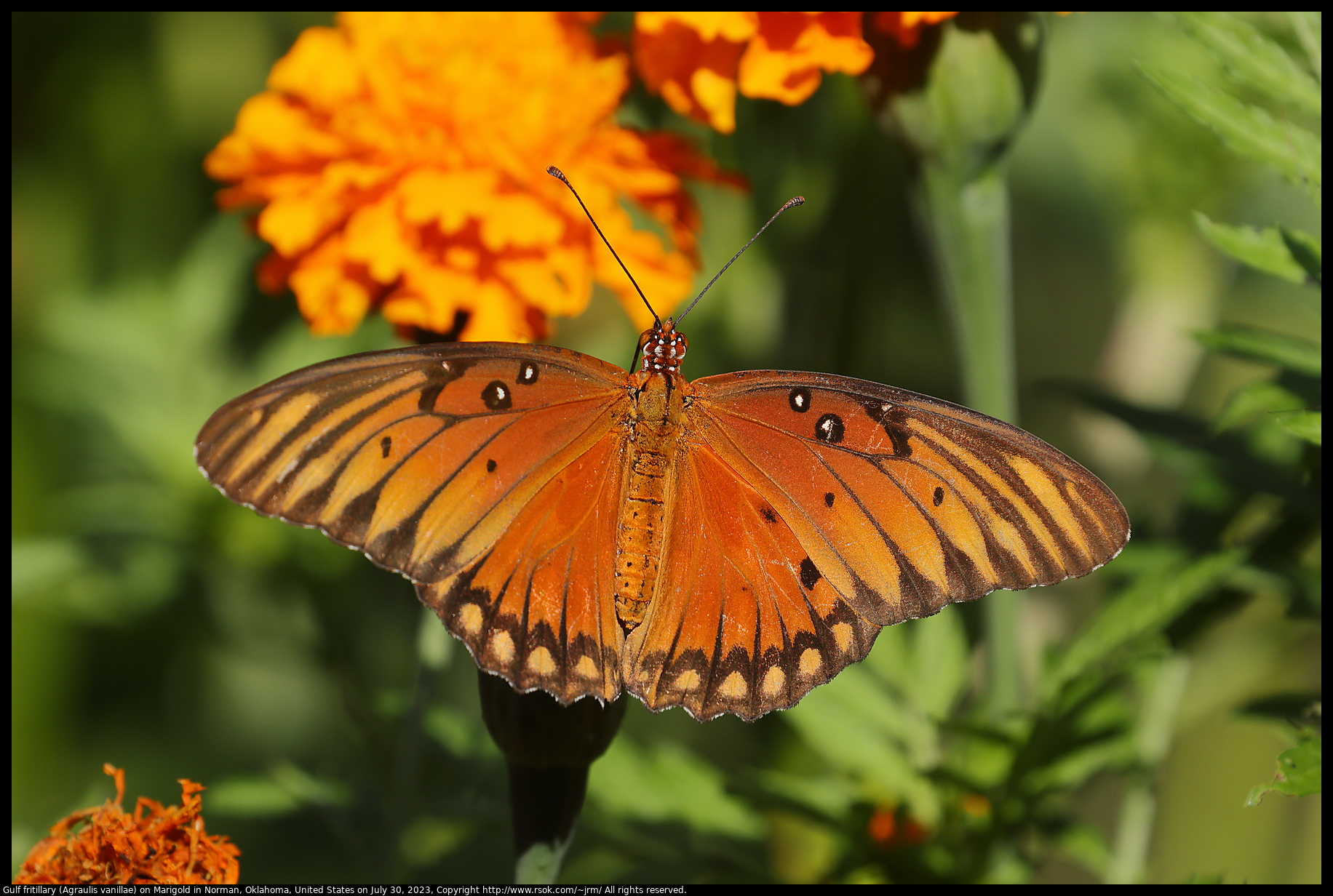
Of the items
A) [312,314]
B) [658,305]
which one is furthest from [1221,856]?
[312,314]

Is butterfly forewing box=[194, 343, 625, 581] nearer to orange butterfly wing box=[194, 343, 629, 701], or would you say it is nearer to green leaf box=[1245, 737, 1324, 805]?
orange butterfly wing box=[194, 343, 629, 701]

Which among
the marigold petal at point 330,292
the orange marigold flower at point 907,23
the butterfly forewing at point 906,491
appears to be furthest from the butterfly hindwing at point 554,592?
the orange marigold flower at point 907,23

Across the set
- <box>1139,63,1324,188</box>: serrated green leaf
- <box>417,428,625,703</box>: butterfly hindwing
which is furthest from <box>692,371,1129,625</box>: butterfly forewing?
<box>1139,63,1324,188</box>: serrated green leaf

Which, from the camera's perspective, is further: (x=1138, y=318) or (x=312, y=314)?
(x=1138, y=318)

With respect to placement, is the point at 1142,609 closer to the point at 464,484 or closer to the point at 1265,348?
the point at 1265,348
